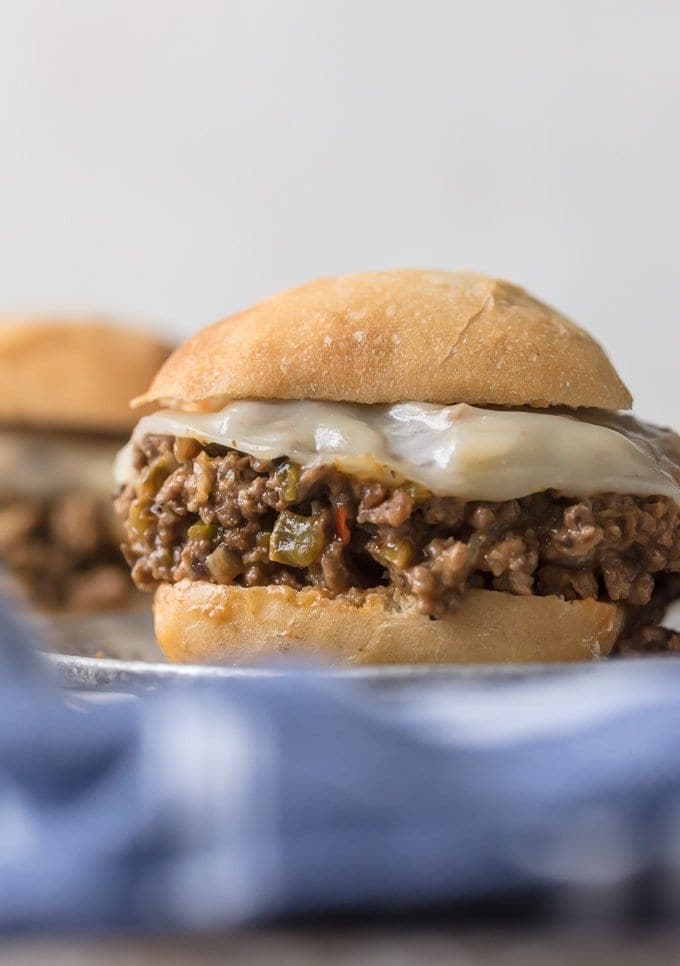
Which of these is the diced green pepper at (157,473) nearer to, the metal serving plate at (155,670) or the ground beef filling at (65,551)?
the metal serving plate at (155,670)

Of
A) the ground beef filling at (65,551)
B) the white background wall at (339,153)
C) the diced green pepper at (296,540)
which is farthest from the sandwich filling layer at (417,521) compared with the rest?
the white background wall at (339,153)

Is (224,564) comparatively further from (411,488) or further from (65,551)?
(65,551)

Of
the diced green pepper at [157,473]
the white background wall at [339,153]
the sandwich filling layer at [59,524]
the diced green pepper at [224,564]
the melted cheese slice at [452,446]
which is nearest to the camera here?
the melted cheese slice at [452,446]

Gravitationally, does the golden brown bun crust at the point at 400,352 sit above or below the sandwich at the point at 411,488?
above

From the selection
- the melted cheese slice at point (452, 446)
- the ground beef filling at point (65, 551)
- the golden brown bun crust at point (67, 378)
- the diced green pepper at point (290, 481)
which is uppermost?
the melted cheese slice at point (452, 446)

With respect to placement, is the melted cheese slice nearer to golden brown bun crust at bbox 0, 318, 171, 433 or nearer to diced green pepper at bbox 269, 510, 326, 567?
diced green pepper at bbox 269, 510, 326, 567

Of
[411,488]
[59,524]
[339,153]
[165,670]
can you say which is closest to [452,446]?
[411,488]

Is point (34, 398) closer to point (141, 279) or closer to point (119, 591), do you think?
point (119, 591)
